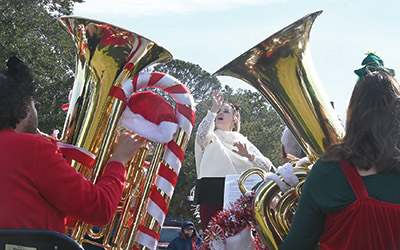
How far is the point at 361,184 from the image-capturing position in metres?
2.09

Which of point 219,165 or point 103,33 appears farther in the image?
point 219,165

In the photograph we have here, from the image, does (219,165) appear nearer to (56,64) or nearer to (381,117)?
(381,117)

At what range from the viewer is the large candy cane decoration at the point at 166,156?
3014mm

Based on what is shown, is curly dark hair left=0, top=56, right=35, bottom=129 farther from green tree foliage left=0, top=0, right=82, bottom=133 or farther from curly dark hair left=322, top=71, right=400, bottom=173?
green tree foliage left=0, top=0, right=82, bottom=133

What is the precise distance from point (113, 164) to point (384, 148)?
1.18m

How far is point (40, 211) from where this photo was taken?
7.54 ft

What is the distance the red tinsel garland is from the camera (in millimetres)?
2979

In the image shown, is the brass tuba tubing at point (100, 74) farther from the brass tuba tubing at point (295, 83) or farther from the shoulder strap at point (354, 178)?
the shoulder strap at point (354, 178)

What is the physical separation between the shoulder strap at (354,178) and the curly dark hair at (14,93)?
1312 millimetres

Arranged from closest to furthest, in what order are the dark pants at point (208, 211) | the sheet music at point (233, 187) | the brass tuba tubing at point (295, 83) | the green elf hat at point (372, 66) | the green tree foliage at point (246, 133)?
the green elf hat at point (372, 66), the brass tuba tubing at point (295, 83), the sheet music at point (233, 187), the dark pants at point (208, 211), the green tree foliage at point (246, 133)

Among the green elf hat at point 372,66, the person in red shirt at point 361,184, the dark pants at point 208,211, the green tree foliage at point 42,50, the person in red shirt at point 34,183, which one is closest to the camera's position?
the person in red shirt at point 361,184

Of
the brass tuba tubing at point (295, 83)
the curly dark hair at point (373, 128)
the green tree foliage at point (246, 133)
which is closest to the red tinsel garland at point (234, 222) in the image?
the brass tuba tubing at point (295, 83)

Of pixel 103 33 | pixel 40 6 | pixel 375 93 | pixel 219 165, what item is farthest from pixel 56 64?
pixel 375 93

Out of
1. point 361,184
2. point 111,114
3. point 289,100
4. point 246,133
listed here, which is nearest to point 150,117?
point 111,114
